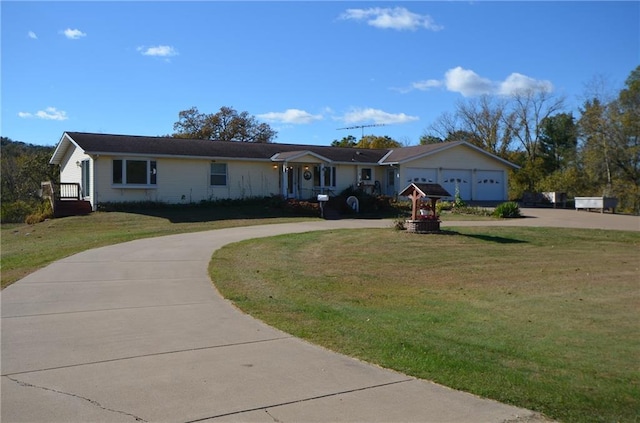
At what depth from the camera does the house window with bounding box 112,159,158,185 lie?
96.1 ft

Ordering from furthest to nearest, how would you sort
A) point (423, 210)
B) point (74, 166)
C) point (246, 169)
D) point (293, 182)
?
point (293, 182), point (246, 169), point (74, 166), point (423, 210)

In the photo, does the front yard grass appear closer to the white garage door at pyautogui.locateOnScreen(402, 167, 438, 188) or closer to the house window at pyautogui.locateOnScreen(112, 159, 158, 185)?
the house window at pyautogui.locateOnScreen(112, 159, 158, 185)

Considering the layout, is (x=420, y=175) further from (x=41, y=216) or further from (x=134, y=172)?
(x=41, y=216)

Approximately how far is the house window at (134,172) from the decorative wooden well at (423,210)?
15157 mm

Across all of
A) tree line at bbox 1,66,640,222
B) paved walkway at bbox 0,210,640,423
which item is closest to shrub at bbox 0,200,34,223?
tree line at bbox 1,66,640,222

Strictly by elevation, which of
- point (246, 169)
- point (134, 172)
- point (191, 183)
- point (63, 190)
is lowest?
point (63, 190)

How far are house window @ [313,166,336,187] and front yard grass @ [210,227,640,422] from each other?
1524cm

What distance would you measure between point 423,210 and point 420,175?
16.6 meters

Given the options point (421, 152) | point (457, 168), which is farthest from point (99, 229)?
point (457, 168)

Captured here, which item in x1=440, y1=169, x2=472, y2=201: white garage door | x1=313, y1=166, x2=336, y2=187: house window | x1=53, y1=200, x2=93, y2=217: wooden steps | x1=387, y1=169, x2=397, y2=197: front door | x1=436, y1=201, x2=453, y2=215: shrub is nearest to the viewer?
x1=53, y1=200, x2=93, y2=217: wooden steps

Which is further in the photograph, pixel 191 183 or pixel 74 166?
pixel 74 166

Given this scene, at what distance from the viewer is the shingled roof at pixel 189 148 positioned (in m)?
29.2

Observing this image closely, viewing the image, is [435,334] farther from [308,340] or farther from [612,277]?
[612,277]

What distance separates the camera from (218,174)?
3219cm
